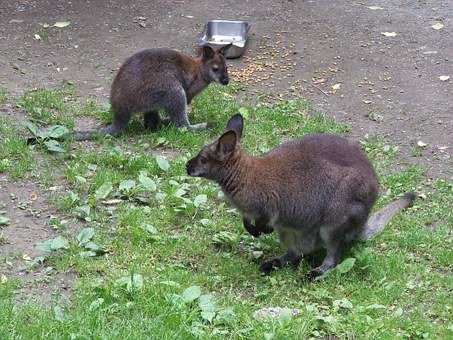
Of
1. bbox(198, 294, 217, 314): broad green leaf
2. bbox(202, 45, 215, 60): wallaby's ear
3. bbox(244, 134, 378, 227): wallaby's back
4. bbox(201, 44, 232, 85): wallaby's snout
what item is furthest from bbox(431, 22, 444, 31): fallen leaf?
bbox(198, 294, 217, 314): broad green leaf

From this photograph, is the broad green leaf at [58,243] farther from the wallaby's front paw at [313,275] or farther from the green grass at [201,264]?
the wallaby's front paw at [313,275]

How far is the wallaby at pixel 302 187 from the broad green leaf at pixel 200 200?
2.27 feet

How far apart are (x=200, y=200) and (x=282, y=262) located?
99 centimetres

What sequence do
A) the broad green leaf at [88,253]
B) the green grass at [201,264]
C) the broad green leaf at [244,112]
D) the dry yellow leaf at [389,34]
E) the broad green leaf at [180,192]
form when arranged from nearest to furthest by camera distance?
1. the green grass at [201,264]
2. the broad green leaf at [88,253]
3. the broad green leaf at [180,192]
4. the broad green leaf at [244,112]
5. the dry yellow leaf at [389,34]

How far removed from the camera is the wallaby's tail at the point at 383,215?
636 cm

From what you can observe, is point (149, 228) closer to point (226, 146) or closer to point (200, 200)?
point (200, 200)

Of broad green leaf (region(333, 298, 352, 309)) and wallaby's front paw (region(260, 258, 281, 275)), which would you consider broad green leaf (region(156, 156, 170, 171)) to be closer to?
wallaby's front paw (region(260, 258, 281, 275))

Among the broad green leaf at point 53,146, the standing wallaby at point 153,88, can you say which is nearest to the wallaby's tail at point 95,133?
→ the standing wallaby at point 153,88

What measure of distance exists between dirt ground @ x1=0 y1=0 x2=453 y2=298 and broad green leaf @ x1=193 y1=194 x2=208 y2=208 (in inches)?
88.0

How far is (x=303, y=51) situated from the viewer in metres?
10.4

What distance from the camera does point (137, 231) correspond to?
6242 millimetres

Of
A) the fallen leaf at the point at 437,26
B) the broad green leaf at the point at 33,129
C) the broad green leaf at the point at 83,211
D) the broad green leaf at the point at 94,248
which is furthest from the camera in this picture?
the fallen leaf at the point at 437,26

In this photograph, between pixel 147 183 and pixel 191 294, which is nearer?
pixel 191 294

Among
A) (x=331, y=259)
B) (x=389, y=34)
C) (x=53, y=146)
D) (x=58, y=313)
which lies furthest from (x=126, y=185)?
(x=389, y=34)
